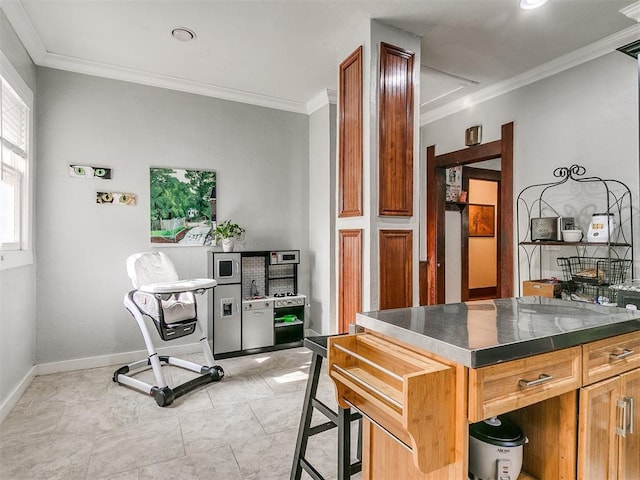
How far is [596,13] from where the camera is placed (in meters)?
2.63

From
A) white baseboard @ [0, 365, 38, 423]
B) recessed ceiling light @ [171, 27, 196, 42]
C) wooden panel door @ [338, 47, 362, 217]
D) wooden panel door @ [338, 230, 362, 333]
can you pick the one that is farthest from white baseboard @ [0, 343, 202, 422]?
recessed ceiling light @ [171, 27, 196, 42]

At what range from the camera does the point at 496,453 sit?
1.31 m

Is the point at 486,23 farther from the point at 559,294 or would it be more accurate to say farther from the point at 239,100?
the point at 239,100

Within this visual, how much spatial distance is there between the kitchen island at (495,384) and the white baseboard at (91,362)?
289 cm

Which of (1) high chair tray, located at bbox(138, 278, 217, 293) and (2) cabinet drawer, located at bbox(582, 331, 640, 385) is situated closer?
(2) cabinet drawer, located at bbox(582, 331, 640, 385)

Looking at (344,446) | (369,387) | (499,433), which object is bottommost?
(344,446)

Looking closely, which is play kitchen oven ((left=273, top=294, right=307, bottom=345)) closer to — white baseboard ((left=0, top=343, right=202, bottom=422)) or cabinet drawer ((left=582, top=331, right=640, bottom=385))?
white baseboard ((left=0, top=343, right=202, bottom=422))

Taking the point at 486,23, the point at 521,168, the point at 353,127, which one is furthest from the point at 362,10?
the point at 521,168

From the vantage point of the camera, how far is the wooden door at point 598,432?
4.17 feet

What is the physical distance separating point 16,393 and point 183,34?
3078 millimetres

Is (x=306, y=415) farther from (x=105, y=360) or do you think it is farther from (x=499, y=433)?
(x=105, y=360)

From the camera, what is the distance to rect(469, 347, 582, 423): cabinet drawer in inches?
40.5

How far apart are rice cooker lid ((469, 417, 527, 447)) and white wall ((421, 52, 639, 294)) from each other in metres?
2.32

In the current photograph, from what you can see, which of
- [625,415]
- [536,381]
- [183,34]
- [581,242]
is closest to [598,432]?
[625,415]
